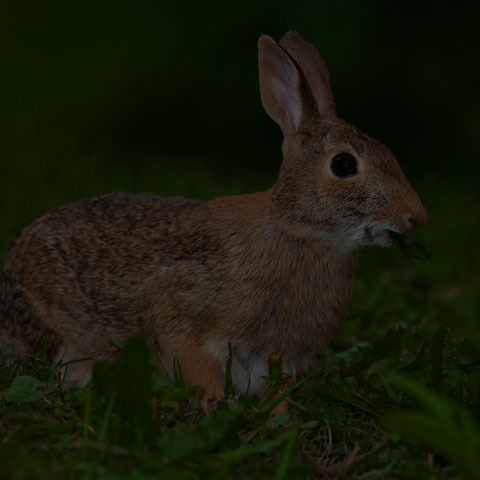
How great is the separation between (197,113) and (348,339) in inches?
183

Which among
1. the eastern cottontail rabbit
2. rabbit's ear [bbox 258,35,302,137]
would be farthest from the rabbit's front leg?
rabbit's ear [bbox 258,35,302,137]

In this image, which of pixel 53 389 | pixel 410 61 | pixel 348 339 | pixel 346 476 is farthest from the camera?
pixel 410 61

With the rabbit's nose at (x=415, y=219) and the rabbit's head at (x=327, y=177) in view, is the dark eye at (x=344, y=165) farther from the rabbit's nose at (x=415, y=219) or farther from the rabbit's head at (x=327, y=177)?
the rabbit's nose at (x=415, y=219)

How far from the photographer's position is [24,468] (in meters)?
2.76

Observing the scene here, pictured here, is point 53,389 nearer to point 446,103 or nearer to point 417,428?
point 417,428

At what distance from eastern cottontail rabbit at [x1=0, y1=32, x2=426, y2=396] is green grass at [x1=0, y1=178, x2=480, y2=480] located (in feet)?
0.83

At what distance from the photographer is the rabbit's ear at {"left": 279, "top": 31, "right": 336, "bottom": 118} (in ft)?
15.3

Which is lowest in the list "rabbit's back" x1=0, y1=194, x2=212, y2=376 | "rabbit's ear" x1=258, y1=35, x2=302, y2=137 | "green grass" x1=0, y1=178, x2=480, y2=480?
"green grass" x1=0, y1=178, x2=480, y2=480

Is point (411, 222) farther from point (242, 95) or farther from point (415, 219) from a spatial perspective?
point (242, 95)

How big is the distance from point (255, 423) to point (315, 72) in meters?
2.08

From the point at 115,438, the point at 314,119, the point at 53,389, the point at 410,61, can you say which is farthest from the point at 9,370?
the point at 410,61

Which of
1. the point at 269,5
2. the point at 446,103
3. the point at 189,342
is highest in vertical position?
the point at 269,5

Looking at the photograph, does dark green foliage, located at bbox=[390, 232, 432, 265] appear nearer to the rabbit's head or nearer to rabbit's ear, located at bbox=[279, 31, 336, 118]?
the rabbit's head

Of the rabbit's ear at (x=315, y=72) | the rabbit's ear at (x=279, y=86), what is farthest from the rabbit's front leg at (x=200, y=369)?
the rabbit's ear at (x=315, y=72)
